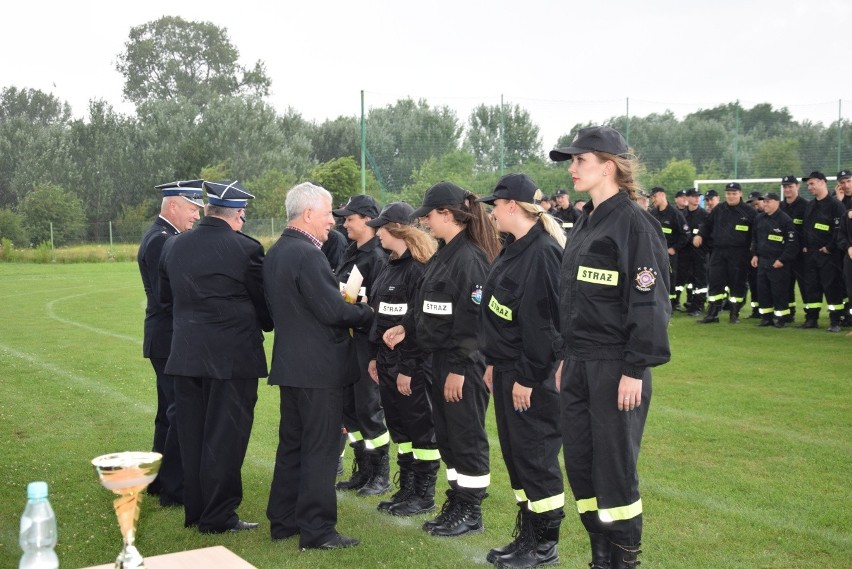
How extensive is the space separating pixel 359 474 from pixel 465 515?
141 cm

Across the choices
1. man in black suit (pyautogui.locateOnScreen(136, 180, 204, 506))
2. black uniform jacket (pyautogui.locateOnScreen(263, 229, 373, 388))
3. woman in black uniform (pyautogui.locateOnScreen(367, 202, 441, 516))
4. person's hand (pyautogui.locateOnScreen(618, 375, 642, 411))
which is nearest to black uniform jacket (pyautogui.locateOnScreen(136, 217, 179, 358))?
man in black suit (pyautogui.locateOnScreen(136, 180, 204, 506))

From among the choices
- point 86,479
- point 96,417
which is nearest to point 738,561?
point 86,479

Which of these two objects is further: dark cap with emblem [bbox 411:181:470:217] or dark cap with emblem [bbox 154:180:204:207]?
dark cap with emblem [bbox 154:180:204:207]

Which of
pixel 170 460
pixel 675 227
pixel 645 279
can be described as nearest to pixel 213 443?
pixel 170 460

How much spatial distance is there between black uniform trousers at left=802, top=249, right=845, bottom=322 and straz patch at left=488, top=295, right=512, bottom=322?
34.4 ft

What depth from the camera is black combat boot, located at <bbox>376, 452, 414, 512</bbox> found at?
6.04 m

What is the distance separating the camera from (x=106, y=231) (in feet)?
144

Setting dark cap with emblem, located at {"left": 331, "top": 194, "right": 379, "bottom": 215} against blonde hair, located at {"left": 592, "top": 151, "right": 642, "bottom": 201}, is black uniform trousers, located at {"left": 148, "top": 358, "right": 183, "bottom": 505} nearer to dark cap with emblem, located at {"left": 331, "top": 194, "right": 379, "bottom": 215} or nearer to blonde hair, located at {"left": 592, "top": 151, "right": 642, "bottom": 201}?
dark cap with emblem, located at {"left": 331, "top": 194, "right": 379, "bottom": 215}

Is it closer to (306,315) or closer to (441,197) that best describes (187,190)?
(306,315)

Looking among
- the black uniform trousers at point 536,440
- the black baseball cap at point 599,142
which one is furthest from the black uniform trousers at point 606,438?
the black baseball cap at point 599,142

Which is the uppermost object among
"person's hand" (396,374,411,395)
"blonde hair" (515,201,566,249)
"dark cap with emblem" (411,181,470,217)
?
"dark cap with emblem" (411,181,470,217)

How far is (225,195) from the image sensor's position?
18.1 feet

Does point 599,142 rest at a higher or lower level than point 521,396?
higher

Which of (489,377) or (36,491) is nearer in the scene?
(36,491)
